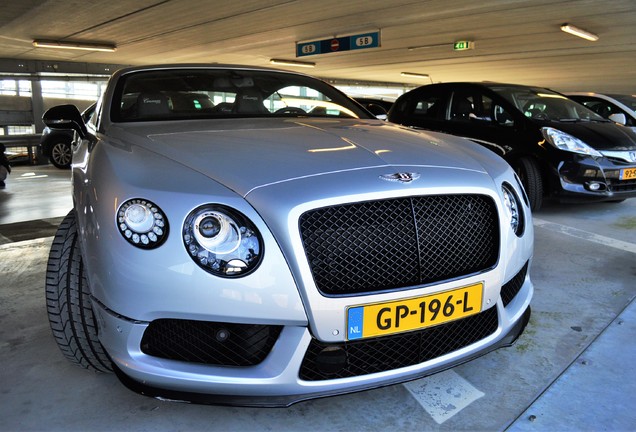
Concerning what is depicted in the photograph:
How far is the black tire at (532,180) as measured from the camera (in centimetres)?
457

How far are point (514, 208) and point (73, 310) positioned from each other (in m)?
1.59

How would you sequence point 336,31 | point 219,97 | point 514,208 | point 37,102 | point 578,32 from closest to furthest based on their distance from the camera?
point 514,208, point 219,97, point 578,32, point 336,31, point 37,102

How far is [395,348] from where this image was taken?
1.48 metres

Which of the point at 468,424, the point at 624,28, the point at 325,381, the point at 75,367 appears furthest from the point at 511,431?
the point at 624,28

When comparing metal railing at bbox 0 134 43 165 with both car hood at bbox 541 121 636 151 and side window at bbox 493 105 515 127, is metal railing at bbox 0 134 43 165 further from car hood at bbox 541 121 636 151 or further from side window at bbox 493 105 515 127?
car hood at bbox 541 121 636 151

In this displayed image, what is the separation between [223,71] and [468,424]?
2.14 metres

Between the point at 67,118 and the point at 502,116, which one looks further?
the point at 502,116

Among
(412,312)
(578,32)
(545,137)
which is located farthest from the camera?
(578,32)

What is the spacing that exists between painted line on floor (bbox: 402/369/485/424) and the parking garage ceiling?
7517 millimetres

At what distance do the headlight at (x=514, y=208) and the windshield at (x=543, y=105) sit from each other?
329 cm

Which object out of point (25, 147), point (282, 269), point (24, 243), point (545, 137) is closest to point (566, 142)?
point (545, 137)

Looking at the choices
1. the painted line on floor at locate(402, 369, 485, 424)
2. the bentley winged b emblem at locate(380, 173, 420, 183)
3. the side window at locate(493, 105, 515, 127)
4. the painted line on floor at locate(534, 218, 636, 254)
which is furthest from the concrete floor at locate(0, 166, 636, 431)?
the side window at locate(493, 105, 515, 127)

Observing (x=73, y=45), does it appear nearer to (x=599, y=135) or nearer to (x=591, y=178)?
(x=599, y=135)

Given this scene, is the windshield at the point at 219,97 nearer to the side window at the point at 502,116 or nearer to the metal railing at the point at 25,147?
the side window at the point at 502,116
